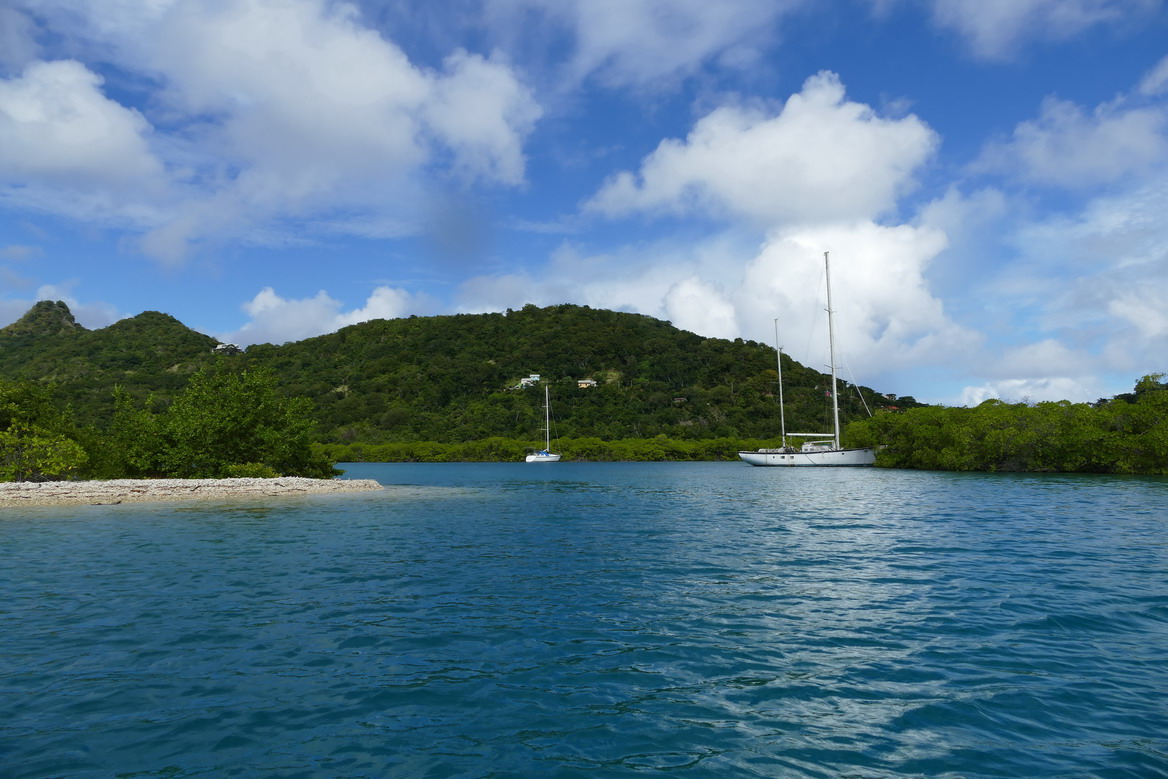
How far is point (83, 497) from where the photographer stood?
35062mm

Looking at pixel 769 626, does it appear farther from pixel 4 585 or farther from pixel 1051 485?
pixel 1051 485

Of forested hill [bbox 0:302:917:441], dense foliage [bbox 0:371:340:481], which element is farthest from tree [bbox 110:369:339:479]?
forested hill [bbox 0:302:917:441]

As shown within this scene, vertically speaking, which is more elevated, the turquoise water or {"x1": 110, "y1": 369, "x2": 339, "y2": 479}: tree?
{"x1": 110, "y1": 369, "x2": 339, "y2": 479}: tree

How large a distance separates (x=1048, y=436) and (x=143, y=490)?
7159 cm

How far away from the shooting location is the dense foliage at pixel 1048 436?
55594 millimetres

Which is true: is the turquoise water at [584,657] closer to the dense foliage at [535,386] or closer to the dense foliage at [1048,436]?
the dense foliage at [1048,436]

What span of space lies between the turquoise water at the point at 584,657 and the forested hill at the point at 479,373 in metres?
127

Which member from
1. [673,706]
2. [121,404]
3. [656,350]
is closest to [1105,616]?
[673,706]

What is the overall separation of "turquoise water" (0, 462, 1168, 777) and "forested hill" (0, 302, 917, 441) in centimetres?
12679

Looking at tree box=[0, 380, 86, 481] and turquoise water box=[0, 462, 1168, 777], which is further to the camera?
tree box=[0, 380, 86, 481]

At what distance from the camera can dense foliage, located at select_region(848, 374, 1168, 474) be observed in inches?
2189

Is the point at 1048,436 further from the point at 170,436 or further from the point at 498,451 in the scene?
the point at 498,451

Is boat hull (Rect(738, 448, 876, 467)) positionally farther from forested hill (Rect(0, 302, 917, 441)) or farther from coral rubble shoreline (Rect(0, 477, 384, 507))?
coral rubble shoreline (Rect(0, 477, 384, 507))

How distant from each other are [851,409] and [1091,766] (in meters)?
149
